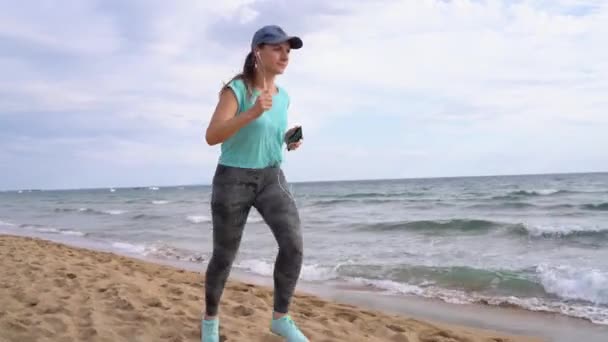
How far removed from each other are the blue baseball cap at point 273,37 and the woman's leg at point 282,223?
67 cm

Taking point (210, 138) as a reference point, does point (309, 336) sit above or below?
below

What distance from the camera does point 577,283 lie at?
21.7ft

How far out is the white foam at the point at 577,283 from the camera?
20.3 feet

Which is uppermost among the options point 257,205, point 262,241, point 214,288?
point 257,205

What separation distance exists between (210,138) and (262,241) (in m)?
10.00

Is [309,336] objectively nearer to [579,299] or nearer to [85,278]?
[85,278]

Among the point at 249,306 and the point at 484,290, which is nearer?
the point at 249,306

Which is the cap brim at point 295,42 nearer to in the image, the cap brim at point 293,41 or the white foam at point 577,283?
the cap brim at point 293,41

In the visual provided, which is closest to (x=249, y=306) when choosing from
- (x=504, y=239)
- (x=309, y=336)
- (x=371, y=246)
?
(x=309, y=336)

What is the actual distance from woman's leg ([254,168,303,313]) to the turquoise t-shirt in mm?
96

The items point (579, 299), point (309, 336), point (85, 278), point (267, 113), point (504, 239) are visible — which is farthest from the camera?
point (504, 239)

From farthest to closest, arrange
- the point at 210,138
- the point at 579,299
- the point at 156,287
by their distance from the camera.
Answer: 1. the point at 579,299
2. the point at 156,287
3. the point at 210,138

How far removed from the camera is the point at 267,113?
280 centimetres

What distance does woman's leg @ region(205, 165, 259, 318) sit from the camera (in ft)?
9.29
